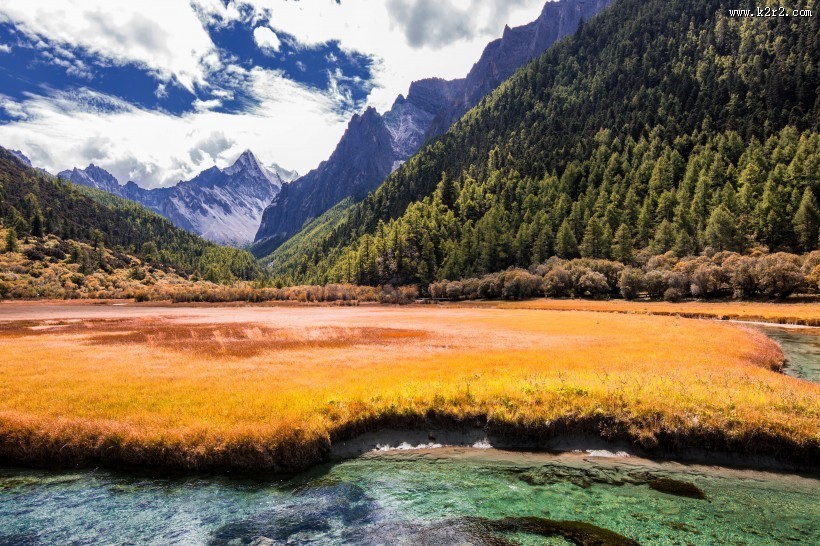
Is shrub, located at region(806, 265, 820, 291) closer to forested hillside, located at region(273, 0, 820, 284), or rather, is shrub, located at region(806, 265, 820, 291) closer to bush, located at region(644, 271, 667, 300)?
bush, located at region(644, 271, 667, 300)

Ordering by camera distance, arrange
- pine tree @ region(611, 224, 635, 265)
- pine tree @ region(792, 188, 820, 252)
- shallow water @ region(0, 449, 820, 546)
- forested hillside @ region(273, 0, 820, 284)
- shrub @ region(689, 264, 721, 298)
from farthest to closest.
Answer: pine tree @ region(611, 224, 635, 265) < forested hillside @ region(273, 0, 820, 284) < pine tree @ region(792, 188, 820, 252) < shrub @ region(689, 264, 721, 298) < shallow water @ region(0, 449, 820, 546)

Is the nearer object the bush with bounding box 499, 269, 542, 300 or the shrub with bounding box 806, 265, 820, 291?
the shrub with bounding box 806, 265, 820, 291

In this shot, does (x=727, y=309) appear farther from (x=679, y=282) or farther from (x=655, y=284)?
(x=655, y=284)

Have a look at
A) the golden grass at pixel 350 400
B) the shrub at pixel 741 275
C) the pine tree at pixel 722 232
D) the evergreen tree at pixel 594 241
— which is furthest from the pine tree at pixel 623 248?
the golden grass at pixel 350 400

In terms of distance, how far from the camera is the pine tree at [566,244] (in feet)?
506

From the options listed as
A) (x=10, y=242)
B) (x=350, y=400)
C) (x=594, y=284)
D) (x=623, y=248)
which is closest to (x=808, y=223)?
(x=623, y=248)

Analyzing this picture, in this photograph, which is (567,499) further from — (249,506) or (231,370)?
(231,370)

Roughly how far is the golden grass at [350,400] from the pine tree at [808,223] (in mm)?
107045

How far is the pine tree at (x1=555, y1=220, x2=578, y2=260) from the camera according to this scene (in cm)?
15425

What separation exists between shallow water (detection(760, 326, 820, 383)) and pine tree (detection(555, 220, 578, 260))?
3593 inches

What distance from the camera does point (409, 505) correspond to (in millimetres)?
13391

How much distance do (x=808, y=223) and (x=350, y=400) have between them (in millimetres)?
140663

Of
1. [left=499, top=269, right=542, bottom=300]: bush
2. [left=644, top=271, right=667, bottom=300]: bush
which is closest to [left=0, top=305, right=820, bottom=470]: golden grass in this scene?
[left=644, top=271, right=667, bottom=300]: bush

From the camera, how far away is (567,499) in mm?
13766
